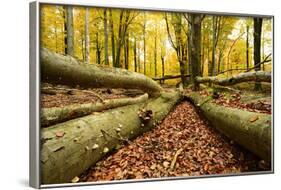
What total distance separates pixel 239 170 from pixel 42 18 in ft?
10.8

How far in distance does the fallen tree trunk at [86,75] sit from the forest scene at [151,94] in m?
0.01

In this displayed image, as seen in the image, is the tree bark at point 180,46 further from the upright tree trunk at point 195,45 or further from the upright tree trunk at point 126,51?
the upright tree trunk at point 126,51

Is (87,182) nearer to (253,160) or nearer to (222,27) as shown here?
(253,160)

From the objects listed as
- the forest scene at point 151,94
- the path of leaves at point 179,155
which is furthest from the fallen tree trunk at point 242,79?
the path of leaves at point 179,155

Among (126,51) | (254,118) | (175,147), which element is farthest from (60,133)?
(254,118)

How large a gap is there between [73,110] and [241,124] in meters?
2.38

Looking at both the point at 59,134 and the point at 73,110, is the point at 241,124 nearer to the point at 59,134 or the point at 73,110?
the point at 73,110

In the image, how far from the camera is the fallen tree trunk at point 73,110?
5.70 meters

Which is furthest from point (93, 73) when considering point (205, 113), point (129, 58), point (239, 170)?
point (239, 170)

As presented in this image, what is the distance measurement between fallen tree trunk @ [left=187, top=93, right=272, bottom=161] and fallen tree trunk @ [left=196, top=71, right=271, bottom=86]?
0.26 metres

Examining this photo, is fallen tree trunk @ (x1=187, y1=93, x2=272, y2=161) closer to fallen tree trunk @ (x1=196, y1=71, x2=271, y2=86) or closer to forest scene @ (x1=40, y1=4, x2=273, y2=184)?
forest scene @ (x1=40, y1=4, x2=273, y2=184)

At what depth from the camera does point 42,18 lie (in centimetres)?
576

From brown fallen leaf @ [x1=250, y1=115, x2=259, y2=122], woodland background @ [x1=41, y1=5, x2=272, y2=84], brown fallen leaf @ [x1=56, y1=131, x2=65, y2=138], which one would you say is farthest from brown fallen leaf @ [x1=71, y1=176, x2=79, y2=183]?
brown fallen leaf @ [x1=250, y1=115, x2=259, y2=122]
